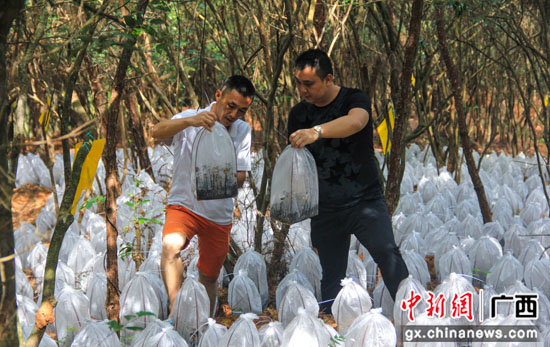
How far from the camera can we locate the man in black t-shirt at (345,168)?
2.73 metres

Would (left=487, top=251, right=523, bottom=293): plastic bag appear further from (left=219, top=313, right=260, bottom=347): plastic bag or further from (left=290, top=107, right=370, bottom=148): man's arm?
(left=219, top=313, right=260, bottom=347): plastic bag

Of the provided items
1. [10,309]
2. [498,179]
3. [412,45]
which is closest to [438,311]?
[412,45]

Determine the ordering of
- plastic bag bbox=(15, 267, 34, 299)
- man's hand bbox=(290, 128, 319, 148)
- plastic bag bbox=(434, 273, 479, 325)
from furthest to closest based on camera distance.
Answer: plastic bag bbox=(15, 267, 34, 299) → plastic bag bbox=(434, 273, 479, 325) → man's hand bbox=(290, 128, 319, 148)

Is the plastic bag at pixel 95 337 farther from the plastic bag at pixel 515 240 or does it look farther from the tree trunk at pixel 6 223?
the plastic bag at pixel 515 240

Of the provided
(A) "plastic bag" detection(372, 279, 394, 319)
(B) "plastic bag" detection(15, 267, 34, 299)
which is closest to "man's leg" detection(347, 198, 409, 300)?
(A) "plastic bag" detection(372, 279, 394, 319)

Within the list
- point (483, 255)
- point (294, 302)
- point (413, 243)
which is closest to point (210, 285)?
point (294, 302)

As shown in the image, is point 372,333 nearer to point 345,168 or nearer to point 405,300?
point 405,300

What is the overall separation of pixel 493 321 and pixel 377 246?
61cm

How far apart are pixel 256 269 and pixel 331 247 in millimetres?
670

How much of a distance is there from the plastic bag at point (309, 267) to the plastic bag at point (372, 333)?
1.02 m

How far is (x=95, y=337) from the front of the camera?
8.13 ft

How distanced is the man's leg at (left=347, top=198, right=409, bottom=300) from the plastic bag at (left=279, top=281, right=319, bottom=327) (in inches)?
17.2

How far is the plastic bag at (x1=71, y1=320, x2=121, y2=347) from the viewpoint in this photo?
8.11 ft

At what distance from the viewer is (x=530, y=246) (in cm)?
377
